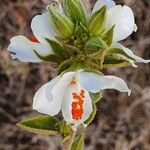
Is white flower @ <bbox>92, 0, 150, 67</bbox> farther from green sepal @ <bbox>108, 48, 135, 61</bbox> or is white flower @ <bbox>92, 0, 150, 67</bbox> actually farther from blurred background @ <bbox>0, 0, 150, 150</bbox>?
blurred background @ <bbox>0, 0, 150, 150</bbox>

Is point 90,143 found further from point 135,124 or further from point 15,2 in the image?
point 15,2

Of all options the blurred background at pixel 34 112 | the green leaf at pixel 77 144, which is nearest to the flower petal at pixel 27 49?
the green leaf at pixel 77 144

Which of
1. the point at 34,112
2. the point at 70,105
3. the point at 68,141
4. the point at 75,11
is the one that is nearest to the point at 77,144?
the point at 68,141

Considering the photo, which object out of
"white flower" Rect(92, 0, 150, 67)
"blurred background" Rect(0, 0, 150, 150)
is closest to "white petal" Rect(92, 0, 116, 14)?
"white flower" Rect(92, 0, 150, 67)

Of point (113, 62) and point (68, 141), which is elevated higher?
point (113, 62)

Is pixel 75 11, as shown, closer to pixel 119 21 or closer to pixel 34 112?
pixel 119 21

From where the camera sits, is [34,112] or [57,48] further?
[34,112]

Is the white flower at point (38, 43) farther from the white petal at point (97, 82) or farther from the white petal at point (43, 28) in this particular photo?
the white petal at point (97, 82)
